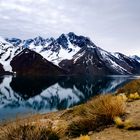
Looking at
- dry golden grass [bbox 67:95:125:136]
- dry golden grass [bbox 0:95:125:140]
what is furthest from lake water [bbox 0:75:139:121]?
dry golden grass [bbox 67:95:125:136]

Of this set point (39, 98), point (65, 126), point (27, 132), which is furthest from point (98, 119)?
point (39, 98)

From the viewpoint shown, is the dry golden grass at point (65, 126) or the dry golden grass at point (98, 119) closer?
the dry golden grass at point (65, 126)

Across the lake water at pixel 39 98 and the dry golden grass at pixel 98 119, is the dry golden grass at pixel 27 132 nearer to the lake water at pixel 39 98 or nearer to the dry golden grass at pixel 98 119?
the lake water at pixel 39 98

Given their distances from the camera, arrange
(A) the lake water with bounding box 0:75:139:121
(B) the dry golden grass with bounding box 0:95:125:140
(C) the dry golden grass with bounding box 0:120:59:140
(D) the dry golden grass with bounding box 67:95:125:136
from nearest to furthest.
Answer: (C) the dry golden grass with bounding box 0:120:59:140
(B) the dry golden grass with bounding box 0:95:125:140
(D) the dry golden grass with bounding box 67:95:125:136
(A) the lake water with bounding box 0:75:139:121

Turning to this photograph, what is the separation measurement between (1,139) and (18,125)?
21.1 inches

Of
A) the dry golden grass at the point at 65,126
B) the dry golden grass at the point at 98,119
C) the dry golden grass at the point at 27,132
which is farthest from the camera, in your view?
the dry golden grass at the point at 98,119

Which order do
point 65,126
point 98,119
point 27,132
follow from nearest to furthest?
point 27,132
point 65,126
point 98,119

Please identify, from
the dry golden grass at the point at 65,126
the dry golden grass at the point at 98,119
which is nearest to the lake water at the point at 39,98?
the dry golden grass at the point at 65,126

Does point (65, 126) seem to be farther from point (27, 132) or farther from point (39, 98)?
point (39, 98)

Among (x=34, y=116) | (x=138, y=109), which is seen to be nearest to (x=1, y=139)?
(x=34, y=116)

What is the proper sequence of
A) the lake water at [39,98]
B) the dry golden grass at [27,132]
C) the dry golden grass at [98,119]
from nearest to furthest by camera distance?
the dry golden grass at [27,132] → the dry golden grass at [98,119] → the lake water at [39,98]

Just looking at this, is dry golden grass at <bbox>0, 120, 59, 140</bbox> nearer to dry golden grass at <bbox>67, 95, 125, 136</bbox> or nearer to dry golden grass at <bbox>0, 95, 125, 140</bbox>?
dry golden grass at <bbox>0, 95, 125, 140</bbox>

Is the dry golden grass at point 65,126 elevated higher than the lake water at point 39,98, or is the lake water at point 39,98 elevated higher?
the dry golden grass at point 65,126

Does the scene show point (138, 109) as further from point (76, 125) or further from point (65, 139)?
point (65, 139)
